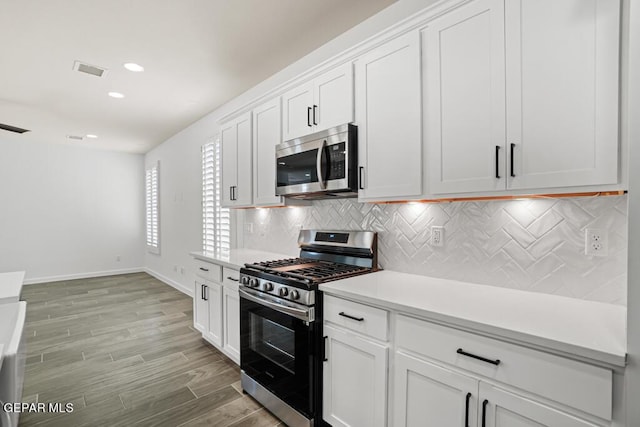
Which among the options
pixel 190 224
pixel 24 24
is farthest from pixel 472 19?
pixel 190 224

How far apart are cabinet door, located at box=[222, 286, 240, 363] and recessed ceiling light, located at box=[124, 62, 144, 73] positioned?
2.30 metres

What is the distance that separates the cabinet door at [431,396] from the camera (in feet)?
4.20

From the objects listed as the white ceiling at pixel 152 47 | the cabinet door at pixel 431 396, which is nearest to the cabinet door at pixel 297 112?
the white ceiling at pixel 152 47

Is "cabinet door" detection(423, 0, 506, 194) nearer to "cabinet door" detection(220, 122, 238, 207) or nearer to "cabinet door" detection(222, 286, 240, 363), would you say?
"cabinet door" detection(222, 286, 240, 363)

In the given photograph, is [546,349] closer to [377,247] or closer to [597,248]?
[597,248]

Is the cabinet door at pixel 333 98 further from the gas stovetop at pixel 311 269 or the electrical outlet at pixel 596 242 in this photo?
the electrical outlet at pixel 596 242

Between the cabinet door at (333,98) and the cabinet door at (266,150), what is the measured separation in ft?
1.68

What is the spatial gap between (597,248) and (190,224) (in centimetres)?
501

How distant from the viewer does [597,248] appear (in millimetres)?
1438

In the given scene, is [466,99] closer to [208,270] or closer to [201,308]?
[208,270]

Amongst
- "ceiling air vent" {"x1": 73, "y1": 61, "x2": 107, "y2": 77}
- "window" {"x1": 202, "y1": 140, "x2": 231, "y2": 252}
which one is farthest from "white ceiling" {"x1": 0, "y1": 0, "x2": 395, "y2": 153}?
"window" {"x1": 202, "y1": 140, "x2": 231, "y2": 252}

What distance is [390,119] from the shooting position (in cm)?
191

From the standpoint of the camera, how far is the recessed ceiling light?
300 centimetres

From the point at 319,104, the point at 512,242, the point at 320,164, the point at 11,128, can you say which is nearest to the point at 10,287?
the point at 320,164
